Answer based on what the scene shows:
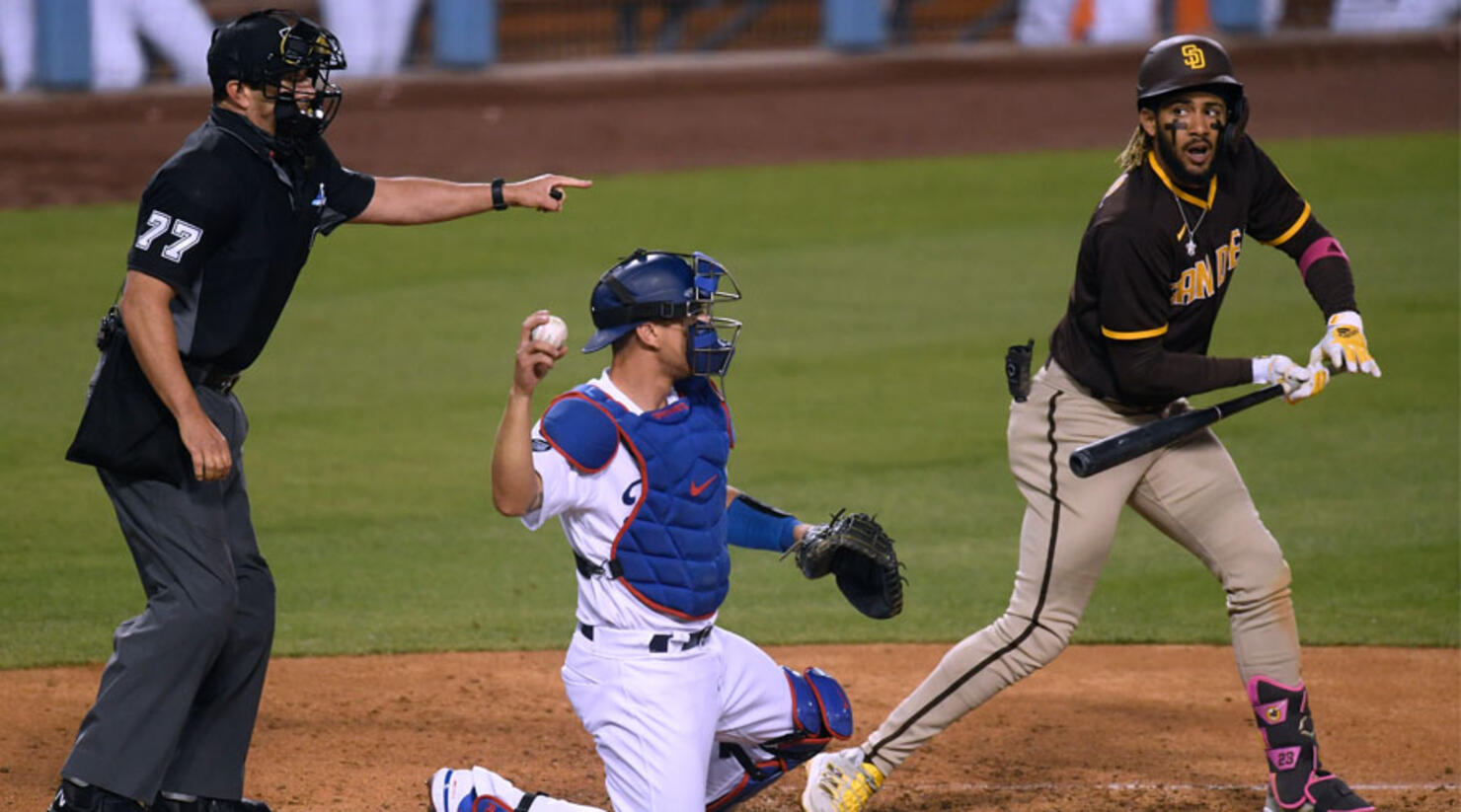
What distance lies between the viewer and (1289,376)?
4.36m

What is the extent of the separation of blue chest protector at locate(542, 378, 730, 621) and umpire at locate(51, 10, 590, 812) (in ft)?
2.75

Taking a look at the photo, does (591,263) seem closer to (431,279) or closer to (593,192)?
(431,279)

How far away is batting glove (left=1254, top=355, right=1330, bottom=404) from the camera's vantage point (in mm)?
4359

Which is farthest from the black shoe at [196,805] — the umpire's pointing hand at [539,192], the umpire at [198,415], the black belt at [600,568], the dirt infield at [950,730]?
the umpire's pointing hand at [539,192]

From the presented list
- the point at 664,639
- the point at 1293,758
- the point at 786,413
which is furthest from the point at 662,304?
the point at 786,413

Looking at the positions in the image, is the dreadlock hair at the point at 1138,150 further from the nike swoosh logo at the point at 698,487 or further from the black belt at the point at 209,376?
the black belt at the point at 209,376

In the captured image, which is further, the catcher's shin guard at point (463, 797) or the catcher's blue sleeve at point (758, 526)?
the catcher's blue sleeve at point (758, 526)

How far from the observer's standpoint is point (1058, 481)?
4.55 meters

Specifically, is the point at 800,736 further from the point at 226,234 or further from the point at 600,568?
the point at 226,234

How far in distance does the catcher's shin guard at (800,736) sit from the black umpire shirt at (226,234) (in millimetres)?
1472

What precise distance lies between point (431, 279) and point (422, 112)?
5.49 meters

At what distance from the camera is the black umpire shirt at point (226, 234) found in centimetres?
397

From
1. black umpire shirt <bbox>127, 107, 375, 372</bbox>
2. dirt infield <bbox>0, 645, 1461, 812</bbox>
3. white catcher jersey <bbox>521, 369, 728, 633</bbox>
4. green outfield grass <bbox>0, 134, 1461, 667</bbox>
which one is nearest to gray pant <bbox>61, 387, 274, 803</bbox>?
black umpire shirt <bbox>127, 107, 375, 372</bbox>

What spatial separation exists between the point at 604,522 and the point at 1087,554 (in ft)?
4.46
